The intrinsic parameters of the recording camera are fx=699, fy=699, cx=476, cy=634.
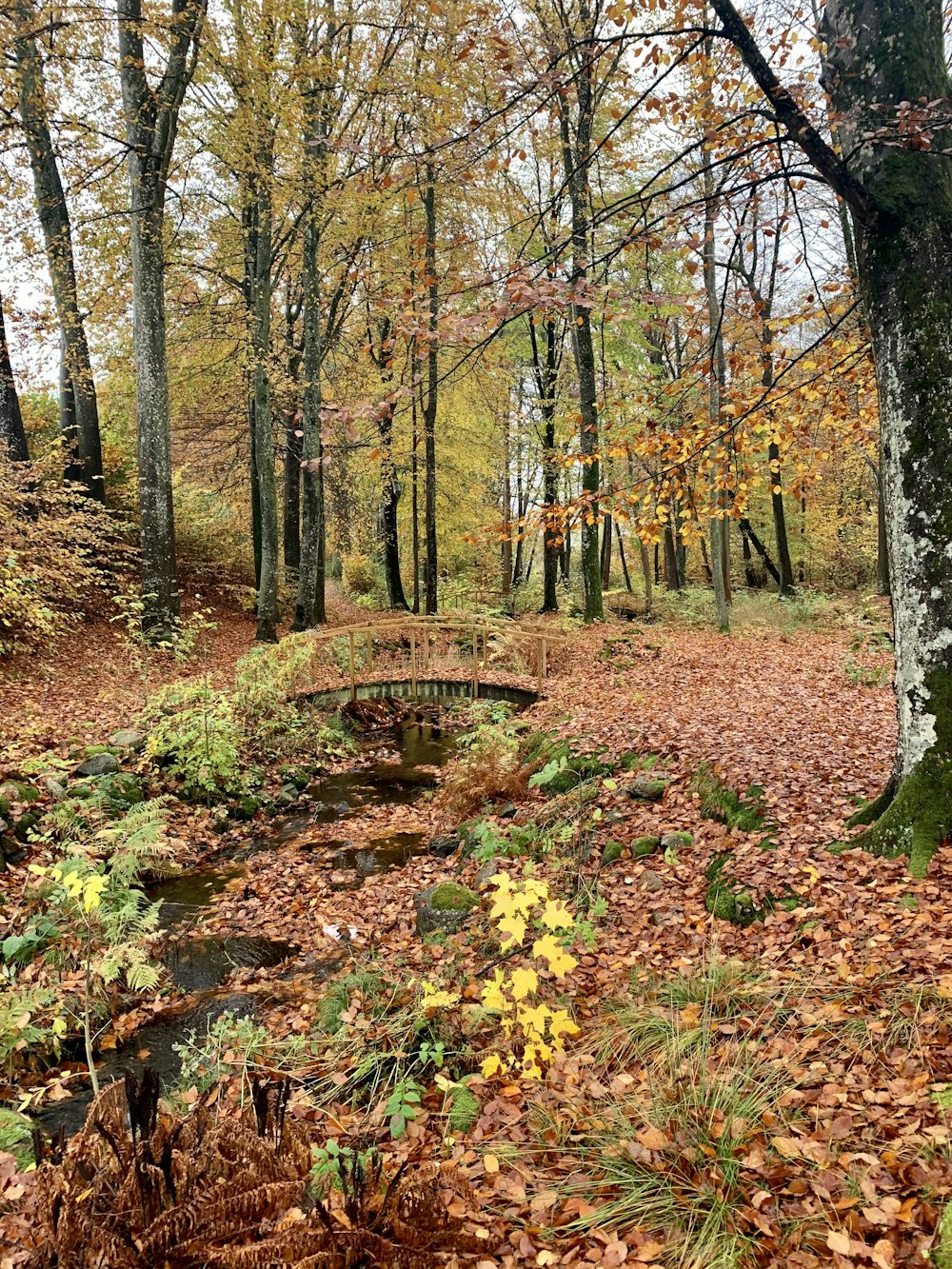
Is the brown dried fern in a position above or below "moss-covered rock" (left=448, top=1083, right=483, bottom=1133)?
above

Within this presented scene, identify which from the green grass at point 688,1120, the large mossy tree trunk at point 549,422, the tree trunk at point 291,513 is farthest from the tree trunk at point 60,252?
the green grass at point 688,1120

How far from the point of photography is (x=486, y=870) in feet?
18.4

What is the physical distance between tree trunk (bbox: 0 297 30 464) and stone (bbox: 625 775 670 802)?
33.1 ft

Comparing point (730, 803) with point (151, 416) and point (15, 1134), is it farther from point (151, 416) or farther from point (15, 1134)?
point (151, 416)

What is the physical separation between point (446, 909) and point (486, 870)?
1.98ft

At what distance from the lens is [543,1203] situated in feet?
7.71

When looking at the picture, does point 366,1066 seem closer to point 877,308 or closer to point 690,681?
point 877,308

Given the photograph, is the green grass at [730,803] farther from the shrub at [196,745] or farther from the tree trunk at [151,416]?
the tree trunk at [151,416]

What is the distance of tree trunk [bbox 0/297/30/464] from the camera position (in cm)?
1048

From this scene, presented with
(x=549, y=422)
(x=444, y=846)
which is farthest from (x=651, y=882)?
(x=549, y=422)

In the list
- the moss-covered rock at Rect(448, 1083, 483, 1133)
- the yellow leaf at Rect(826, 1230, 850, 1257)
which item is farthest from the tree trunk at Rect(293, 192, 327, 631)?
the yellow leaf at Rect(826, 1230, 850, 1257)

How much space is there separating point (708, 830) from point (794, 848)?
2.60 feet

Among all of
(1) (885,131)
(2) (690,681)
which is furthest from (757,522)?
Answer: (1) (885,131)

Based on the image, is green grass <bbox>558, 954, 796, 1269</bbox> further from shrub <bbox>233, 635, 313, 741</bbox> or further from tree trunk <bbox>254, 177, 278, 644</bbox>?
tree trunk <bbox>254, 177, 278, 644</bbox>
